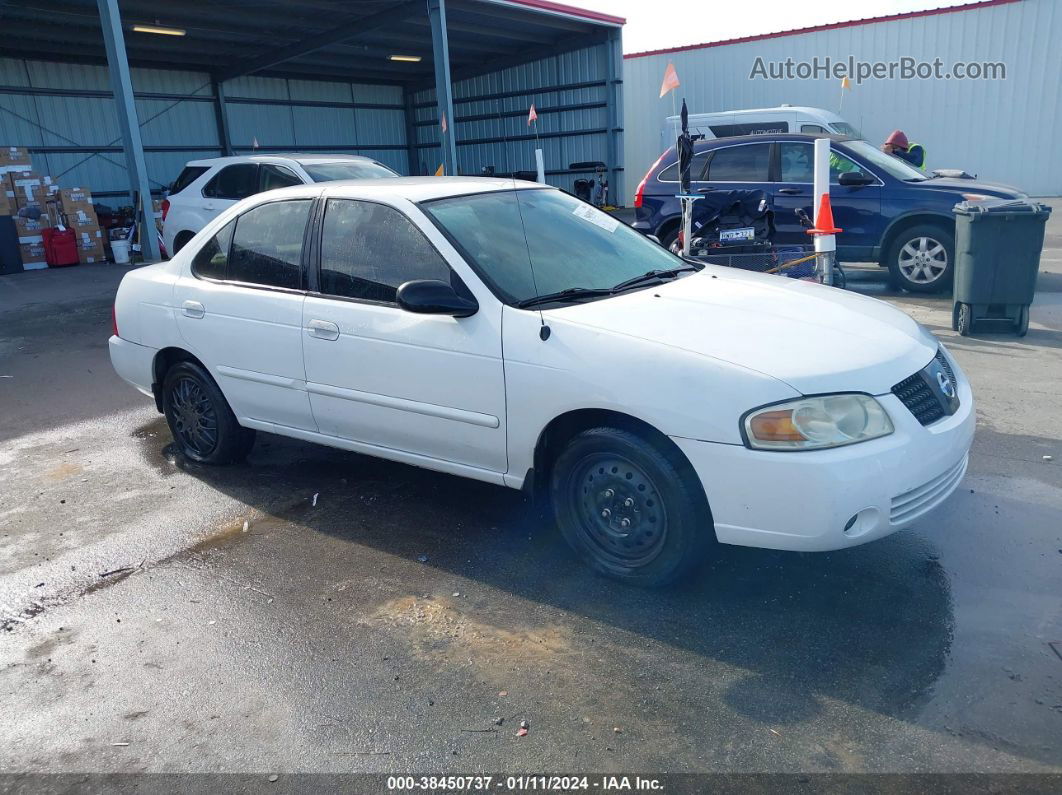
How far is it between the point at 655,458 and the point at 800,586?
891 mm

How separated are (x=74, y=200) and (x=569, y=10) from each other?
463 inches

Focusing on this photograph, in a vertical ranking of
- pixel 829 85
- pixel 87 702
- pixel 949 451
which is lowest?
pixel 87 702

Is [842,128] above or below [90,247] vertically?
above

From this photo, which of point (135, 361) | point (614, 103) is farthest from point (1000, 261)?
point (614, 103)

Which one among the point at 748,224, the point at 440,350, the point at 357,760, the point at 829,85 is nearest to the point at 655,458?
the point at 440,350

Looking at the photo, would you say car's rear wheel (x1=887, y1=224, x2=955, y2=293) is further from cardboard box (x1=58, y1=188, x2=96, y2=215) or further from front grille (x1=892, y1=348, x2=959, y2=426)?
cardboard box (x1=58, y1=188, x2=96, y2=215)

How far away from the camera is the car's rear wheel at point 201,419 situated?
5078 millimetres

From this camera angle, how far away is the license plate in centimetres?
700

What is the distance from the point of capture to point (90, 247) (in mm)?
16828

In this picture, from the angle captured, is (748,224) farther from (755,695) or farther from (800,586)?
(755,695)

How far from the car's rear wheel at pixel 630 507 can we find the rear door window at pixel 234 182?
30.5 feet

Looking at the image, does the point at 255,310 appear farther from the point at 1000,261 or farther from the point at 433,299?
the point at 1000,261

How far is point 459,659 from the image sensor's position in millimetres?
3193

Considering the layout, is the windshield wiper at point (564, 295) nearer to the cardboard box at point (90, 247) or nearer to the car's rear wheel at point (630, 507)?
the car's rear wheel at point (630, 507)
